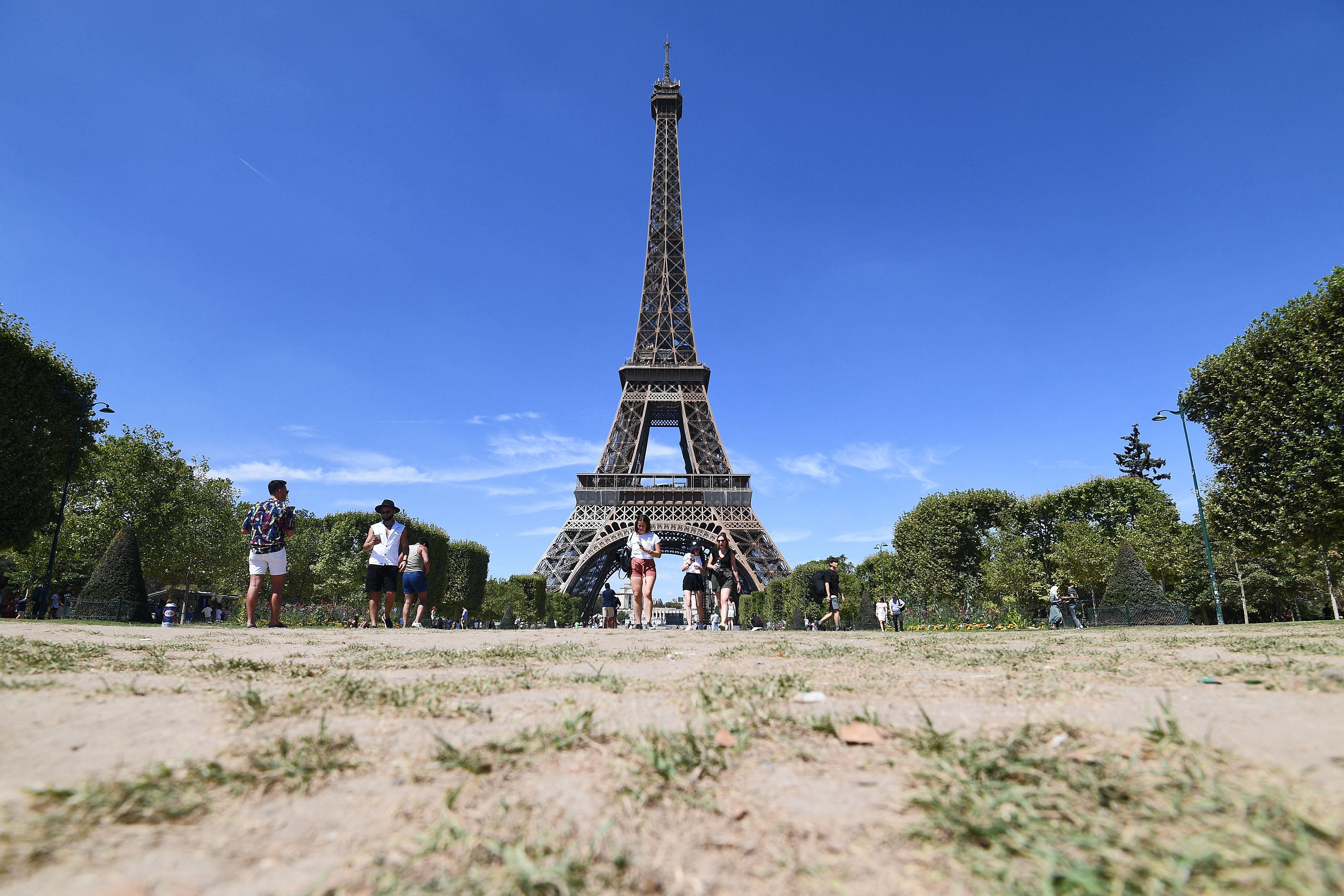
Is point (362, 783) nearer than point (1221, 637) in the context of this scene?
Yes

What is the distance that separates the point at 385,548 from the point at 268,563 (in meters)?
1.72

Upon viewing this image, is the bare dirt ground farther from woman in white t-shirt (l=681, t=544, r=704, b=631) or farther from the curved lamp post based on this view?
the curved lamp post

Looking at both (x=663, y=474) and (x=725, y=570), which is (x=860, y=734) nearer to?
(x=725, y=570)

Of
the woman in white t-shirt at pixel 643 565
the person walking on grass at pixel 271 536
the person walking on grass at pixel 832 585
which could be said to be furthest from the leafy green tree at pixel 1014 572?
the person walking on grass at pixel 271 536

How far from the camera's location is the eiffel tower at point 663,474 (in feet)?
128

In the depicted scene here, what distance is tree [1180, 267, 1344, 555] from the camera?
15.7 meters

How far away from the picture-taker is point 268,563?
954cm

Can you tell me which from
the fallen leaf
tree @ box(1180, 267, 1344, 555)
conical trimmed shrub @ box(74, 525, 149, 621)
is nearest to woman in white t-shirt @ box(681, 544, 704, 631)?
the fallen leaf

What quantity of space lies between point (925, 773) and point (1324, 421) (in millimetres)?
20940

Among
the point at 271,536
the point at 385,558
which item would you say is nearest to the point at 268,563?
the point at 271,536

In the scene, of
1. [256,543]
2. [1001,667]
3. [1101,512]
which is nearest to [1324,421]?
[1001,667]

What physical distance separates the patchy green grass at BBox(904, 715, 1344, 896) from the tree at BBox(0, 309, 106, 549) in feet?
84.8

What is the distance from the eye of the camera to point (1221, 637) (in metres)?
7.65

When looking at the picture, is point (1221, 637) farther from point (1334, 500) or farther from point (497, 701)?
point (1334, 500)
